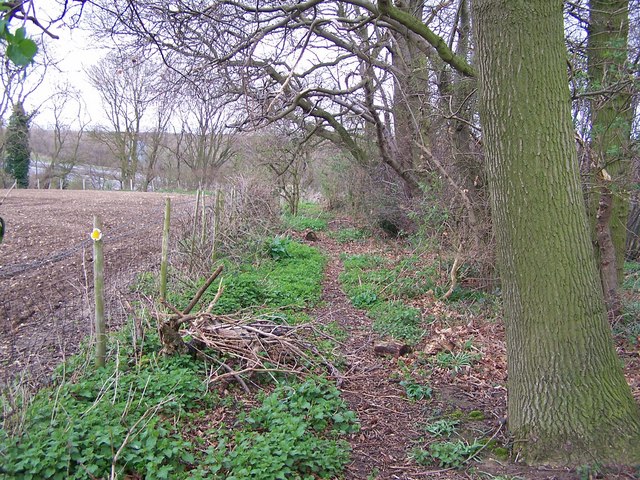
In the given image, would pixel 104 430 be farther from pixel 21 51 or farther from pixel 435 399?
pixel 435 399

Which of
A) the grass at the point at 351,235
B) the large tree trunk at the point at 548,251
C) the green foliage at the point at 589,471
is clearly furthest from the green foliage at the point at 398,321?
the grass at the point at 351,235

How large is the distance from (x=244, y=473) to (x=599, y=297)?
8.91 feet

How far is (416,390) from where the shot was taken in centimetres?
479

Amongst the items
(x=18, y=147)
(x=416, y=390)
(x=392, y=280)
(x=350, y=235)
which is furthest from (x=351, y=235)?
(x=18, y=147)

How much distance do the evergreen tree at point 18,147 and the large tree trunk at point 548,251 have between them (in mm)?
30630

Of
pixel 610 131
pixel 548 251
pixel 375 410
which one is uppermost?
pixel 610 131

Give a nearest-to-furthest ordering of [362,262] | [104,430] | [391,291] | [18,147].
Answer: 1. [104,430]
2. [391,291]
3. [362,262]
4. [18,147]

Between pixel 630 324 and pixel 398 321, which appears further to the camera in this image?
pixel 398 321

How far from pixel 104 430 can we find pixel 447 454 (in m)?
2.46

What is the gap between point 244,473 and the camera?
3088 millimetres

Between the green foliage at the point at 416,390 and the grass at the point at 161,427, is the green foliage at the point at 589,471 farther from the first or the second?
the green foliage at the point at 416,390

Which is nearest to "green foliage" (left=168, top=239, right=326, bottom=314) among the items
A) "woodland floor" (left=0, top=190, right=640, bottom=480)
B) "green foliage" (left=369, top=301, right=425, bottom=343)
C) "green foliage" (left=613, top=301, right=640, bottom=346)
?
"woodland floor" (left=0, top=190, right=640, bottom=480)

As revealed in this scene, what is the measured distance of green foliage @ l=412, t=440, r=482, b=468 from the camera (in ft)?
11.7

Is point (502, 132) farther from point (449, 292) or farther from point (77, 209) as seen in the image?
point (77, 209)
